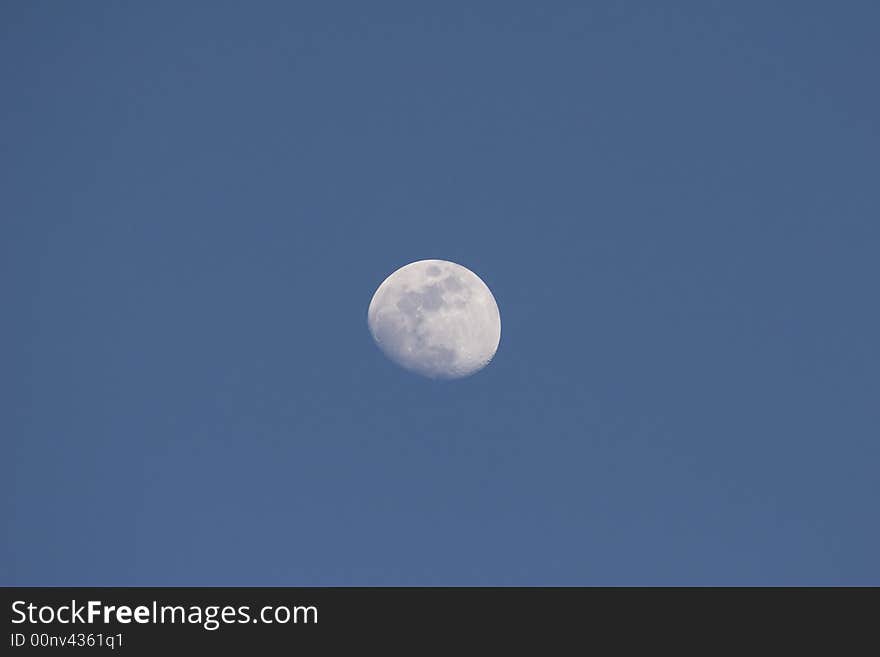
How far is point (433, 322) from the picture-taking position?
275 feet

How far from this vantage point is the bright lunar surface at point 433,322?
83750 mm

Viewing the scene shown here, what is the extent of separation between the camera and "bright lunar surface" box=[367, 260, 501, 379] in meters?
83.8
